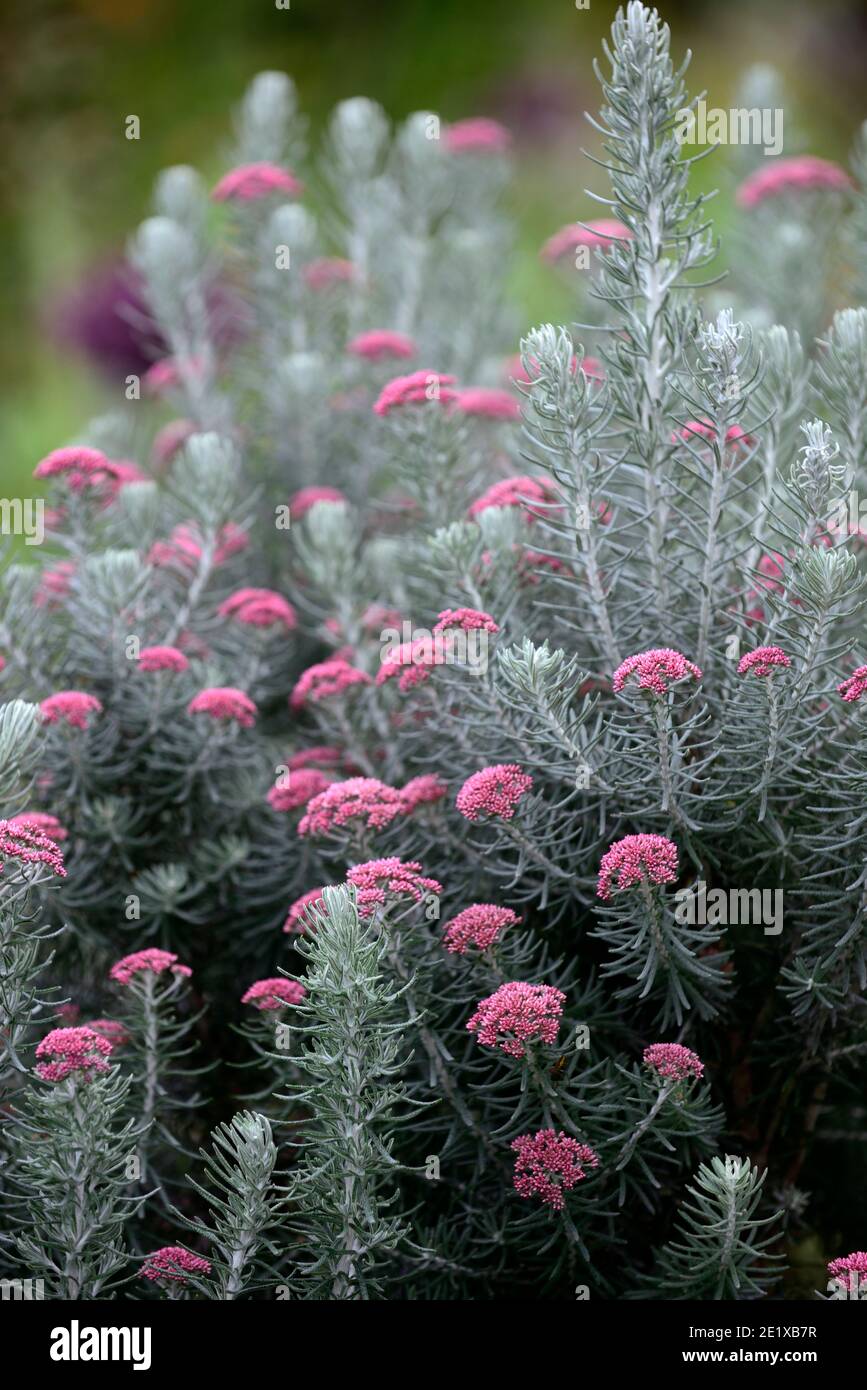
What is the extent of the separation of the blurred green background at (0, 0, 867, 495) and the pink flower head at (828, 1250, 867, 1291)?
4.37 meters

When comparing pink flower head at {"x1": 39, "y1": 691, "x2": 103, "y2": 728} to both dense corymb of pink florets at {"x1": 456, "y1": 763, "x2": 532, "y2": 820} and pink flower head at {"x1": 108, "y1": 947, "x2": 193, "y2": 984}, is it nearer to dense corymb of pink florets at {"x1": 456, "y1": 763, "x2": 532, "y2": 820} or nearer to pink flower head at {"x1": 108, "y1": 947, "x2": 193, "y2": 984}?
pink flower head at {"x1": 108, "y1": 947, "x2": 193, "y2": 984}

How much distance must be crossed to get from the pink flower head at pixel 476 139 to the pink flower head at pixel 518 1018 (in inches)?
94.6

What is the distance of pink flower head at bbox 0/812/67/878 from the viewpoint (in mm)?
1448

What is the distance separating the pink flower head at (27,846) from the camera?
1.45 m

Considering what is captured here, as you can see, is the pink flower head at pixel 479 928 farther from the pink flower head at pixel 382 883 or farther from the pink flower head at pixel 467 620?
the pink flower head at pixel 467 620

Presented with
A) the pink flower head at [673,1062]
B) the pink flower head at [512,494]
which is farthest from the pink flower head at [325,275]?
the pink flower head at [673,1062]

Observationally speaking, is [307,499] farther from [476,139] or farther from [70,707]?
[476,139]

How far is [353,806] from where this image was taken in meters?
1.60

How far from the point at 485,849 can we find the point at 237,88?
21.8 feet

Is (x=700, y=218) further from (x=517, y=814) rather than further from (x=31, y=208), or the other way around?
(x=31, y=208)

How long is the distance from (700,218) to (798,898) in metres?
0.90

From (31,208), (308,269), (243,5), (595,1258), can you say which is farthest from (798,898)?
(243,5)

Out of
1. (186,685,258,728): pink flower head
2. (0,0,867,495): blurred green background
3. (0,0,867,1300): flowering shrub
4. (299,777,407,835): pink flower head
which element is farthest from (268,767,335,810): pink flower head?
(0,0,867,495): blurred green background

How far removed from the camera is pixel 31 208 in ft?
21.2
